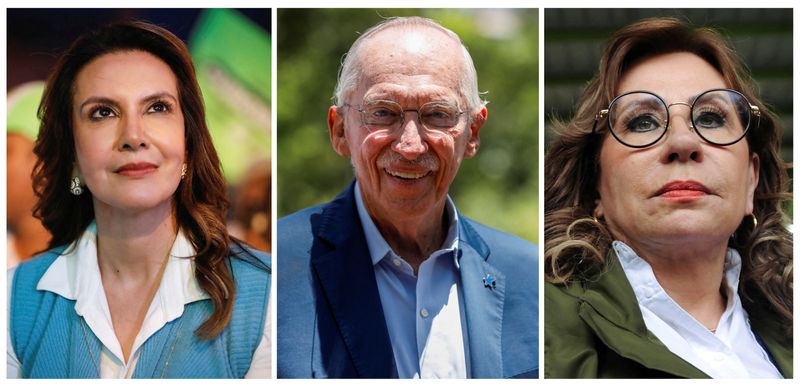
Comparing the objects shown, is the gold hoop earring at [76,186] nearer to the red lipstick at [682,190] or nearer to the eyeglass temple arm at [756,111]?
the red lipstick at [682,190]

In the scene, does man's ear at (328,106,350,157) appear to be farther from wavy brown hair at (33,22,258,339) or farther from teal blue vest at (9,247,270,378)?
teal blue vest at (9,247,270,378)

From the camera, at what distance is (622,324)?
509cm

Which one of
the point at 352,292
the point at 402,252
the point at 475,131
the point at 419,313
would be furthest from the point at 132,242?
the point at 475,131

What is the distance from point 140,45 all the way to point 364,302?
67.6 inches

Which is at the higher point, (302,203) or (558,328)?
(302,203)

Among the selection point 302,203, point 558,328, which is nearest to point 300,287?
point 302,203

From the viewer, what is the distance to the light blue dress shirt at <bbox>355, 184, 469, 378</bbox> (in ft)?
17.1

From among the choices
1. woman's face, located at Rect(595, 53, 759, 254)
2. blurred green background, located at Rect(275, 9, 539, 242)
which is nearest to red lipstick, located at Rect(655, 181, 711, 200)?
woman's face, located at Rect(595, 53, 759, 254)

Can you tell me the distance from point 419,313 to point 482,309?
318 millimetres

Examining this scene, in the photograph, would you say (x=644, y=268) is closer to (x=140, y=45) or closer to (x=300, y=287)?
(x=300, y=287)

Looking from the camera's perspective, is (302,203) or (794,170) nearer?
(794,170)

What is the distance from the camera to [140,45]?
5430 millimetres

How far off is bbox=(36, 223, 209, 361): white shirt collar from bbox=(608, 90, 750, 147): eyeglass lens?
2.23 m

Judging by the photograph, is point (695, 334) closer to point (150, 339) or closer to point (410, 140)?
point (410, 140)
